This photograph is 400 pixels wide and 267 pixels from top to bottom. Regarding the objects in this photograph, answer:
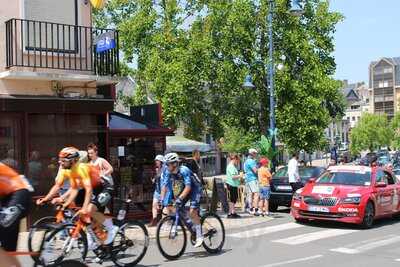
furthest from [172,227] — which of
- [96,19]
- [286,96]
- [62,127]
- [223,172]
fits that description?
[223,172]

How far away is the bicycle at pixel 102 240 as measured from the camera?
875cm

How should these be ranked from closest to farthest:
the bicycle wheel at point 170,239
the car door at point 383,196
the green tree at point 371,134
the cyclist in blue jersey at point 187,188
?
1. the bicycle wheel at point 170,239
2. the cyclist in blue jersey at point 187,188
3. the car door at point 383,196
4. the green tree at point 371,134

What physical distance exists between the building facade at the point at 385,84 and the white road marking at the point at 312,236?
133572 millimetres

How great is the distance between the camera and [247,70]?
83.8ft

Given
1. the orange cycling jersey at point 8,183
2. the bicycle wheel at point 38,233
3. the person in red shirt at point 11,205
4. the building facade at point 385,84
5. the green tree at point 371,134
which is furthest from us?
the building facade at point 385,84

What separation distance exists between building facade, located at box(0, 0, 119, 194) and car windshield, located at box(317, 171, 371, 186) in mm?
5427

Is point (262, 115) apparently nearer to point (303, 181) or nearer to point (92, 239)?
point (303, 181)

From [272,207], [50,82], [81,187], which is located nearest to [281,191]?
[272,207]

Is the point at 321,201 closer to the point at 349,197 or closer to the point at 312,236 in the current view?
the point at 349,197

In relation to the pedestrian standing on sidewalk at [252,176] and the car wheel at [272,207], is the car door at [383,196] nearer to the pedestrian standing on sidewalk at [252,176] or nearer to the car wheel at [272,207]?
the pedestrian standing on sidewalk at [252,176]

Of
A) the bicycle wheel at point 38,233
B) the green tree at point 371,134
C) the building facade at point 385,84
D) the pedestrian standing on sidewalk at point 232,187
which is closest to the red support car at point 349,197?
the pedestrian standing on sidewalk at point 232,187

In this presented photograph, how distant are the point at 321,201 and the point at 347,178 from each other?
137 cm

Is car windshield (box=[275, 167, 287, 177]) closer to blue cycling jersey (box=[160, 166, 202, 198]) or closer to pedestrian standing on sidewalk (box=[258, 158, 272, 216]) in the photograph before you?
pedestrian standing on sidewalk (box=[258, 158, 272, 216])

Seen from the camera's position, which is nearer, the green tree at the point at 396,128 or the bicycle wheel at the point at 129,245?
the bicycle wheel at the point at 129,245
